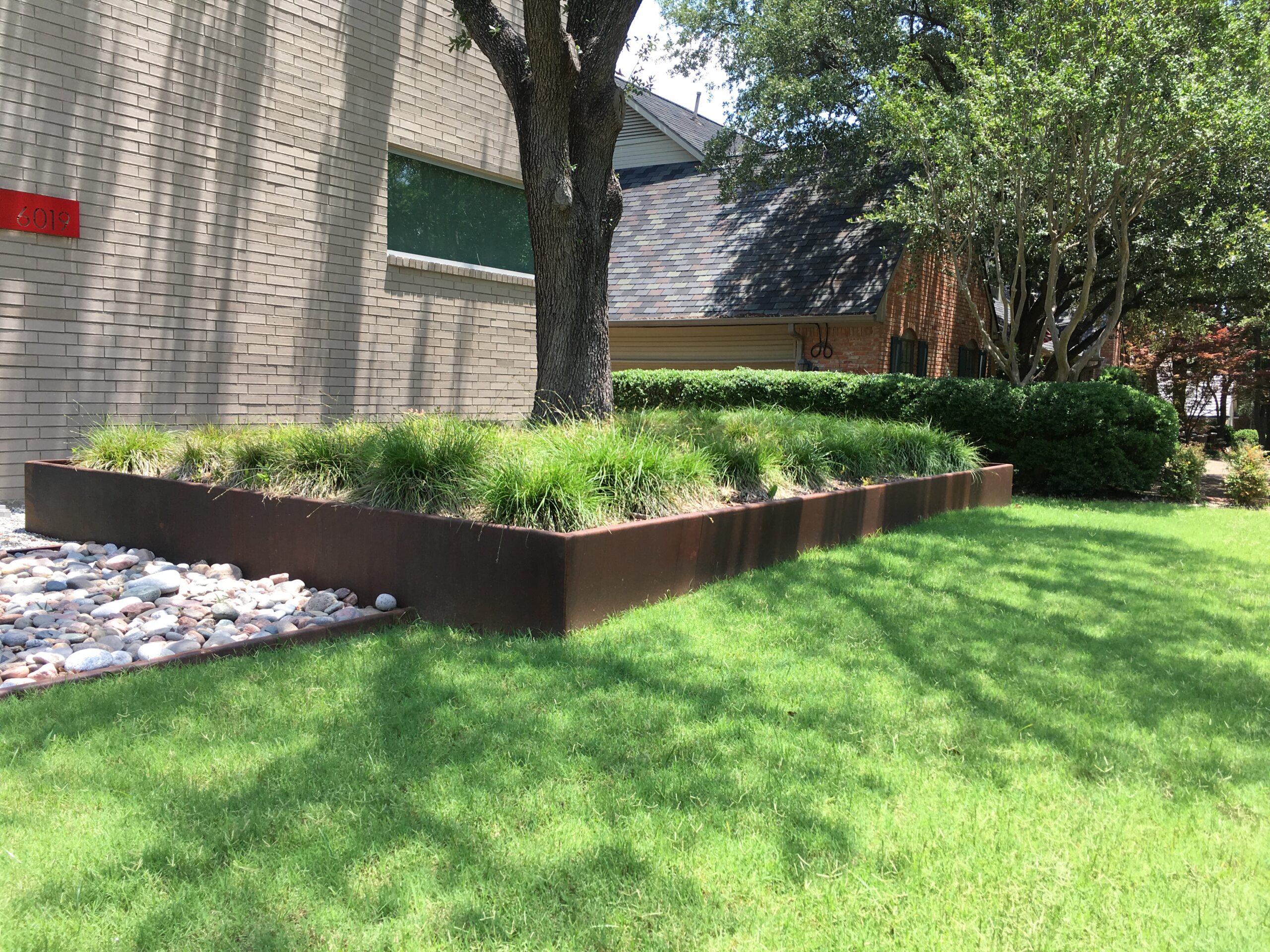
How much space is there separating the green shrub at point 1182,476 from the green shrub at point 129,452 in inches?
445

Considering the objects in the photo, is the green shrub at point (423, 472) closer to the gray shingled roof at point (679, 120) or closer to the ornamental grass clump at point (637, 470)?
the ornamental grass clump at point (637, 470)

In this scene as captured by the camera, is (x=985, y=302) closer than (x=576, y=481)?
No

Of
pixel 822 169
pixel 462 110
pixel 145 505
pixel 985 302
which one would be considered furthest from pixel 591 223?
pixel 985 302

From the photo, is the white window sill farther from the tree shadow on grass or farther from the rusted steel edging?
the rusted steel edging

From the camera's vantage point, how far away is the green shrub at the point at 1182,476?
1177cm

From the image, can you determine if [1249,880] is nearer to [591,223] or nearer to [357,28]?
[591,223]

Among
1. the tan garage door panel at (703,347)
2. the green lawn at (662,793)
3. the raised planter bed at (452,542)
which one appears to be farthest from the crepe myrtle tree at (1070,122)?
the green lawn at (662,793)

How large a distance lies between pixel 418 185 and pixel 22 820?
365 inches

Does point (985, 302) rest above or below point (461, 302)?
above

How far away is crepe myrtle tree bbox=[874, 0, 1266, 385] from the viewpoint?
10359mm

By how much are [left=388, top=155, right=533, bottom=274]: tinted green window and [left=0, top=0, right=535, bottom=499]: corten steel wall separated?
0.82 feet

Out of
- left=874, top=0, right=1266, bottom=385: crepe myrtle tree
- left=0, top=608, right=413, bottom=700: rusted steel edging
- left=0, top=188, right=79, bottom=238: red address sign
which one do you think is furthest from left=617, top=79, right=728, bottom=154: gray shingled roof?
left=0, top=608, right=413, bottom=700: rusted steel edging

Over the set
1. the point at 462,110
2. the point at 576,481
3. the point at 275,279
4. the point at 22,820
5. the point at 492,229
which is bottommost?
the point at 22,820

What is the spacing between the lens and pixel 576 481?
4855mm
